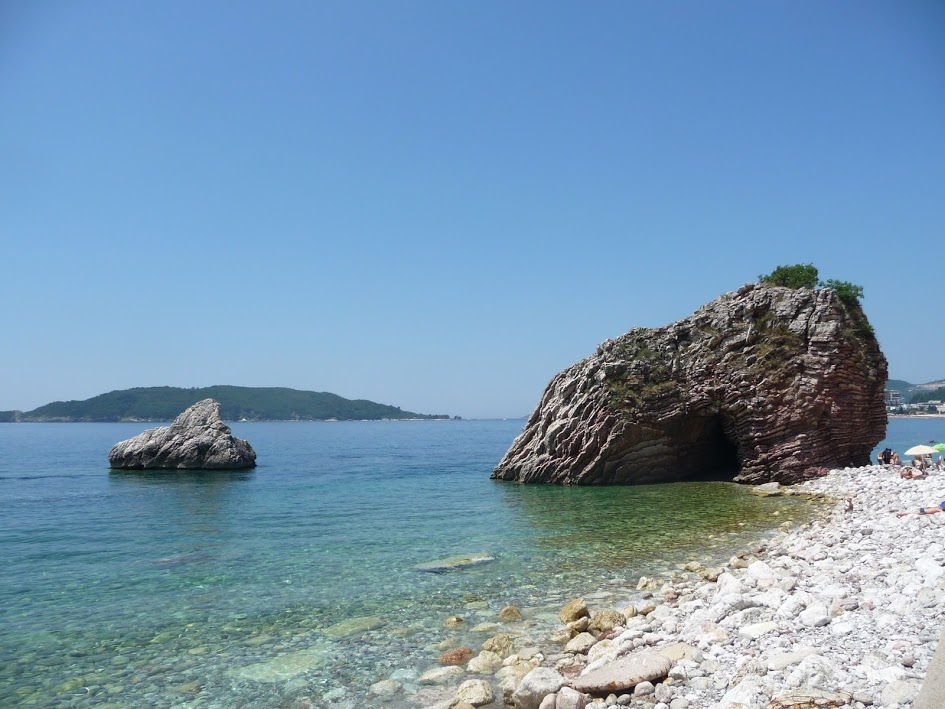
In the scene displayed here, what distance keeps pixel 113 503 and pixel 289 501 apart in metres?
10.5

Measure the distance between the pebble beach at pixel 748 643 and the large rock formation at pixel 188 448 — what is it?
5065 cm

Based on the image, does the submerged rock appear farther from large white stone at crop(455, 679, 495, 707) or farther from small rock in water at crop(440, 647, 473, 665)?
large white stone at crop(455, 679, 495, 707)

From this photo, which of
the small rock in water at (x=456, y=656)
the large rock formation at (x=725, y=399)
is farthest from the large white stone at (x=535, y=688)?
the large rock formation at (x=725, y=399)

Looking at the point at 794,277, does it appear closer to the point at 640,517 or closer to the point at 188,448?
the point at 640,517

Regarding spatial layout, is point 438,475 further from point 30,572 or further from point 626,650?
point 626,650

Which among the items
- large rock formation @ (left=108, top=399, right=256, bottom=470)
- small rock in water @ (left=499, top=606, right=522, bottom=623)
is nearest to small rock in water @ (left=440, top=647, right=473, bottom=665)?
small rock in water @ (left=499, top=606, right=522, bottom=623)

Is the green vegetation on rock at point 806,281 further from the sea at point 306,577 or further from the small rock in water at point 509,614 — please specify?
the small rock in water at point 509,614

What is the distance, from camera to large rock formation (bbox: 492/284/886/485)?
119ft

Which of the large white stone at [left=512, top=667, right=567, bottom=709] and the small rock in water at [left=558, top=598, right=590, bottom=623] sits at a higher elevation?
the large white stone at [left=512, top=667, right=567, bottom=709]

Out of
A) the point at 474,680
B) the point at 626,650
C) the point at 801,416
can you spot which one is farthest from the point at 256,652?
the point at 801,416

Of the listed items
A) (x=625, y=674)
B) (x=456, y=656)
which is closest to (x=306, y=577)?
(x=456, y=656)

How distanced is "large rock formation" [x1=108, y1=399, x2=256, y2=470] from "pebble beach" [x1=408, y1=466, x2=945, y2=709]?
1994 inches

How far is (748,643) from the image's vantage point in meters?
8.89

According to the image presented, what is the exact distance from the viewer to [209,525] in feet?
92.8
